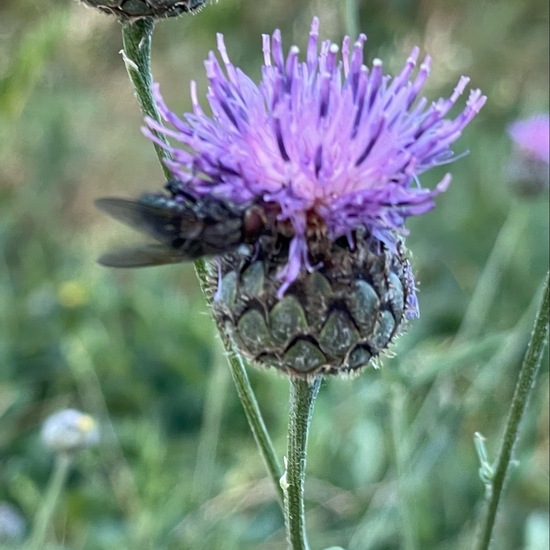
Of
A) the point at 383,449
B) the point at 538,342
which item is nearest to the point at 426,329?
the point at 383,449

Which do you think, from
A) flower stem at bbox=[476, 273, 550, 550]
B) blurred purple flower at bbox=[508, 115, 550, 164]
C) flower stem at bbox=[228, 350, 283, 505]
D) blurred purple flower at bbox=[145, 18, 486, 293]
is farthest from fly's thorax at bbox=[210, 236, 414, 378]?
blurred purple flower at bbox=[508, 115, 550, 164]

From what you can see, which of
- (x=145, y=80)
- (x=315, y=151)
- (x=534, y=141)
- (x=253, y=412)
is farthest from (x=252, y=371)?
(x=315, y=151)

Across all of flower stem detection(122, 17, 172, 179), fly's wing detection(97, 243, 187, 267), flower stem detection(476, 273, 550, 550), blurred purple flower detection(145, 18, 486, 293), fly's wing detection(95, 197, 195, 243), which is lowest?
flower stem detection(476, 273, 550, 550)

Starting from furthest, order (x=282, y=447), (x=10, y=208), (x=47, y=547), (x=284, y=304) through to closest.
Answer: (x=10, y=208) → (x=282, y=447) → (x=47, y=547) → (x=284, y=304)

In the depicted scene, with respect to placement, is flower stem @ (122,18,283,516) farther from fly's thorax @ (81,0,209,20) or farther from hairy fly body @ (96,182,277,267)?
hairy fly body @ (96,182,277,267)

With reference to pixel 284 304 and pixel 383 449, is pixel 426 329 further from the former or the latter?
pixel 284 304

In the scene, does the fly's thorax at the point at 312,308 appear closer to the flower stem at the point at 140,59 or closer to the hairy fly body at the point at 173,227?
the hairy fly body at the point at 173,227

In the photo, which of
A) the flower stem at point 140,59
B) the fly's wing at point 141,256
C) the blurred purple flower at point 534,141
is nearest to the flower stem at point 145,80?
the flower stem at point 140,59

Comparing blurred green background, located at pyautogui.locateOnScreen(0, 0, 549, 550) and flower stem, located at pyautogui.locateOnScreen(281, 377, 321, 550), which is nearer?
flower stem, located at pyautogui.locateOnScreen(281, 377, 321, 550)
